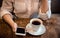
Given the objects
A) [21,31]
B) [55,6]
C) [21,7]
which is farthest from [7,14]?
[55,6]

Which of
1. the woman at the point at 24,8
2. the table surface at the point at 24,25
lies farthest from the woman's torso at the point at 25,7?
the table surface at the point at 24,25

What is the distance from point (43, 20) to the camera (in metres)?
1.14

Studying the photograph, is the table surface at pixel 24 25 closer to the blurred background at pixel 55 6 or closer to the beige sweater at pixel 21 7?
the beige sweater at pixel 21 7

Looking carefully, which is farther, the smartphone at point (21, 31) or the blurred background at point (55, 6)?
the blurred background at point (55, 6)

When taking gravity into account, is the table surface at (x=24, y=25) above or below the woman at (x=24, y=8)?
below

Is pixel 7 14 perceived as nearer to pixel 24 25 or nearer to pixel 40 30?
pixel 24 25

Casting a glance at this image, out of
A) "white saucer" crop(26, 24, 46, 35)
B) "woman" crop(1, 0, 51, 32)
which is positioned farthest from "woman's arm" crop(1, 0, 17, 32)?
"white saucer" crop(26, 24, 46, 35)

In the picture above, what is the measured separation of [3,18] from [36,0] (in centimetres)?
37

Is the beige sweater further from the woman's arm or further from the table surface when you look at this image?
the table surface

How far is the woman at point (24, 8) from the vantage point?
1240 millimetres

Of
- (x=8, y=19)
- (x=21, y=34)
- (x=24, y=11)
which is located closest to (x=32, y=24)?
(x=21, y=34)

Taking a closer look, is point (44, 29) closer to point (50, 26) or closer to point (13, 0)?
point (50, 26)

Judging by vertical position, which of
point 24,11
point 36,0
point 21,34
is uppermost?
point 36,0

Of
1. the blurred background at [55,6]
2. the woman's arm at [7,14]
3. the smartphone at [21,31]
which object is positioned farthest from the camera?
the blurred background at [55,6]
